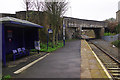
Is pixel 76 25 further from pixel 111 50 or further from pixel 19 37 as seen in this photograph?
pixel 19 37

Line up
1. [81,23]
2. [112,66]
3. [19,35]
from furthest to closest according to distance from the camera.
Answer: [81,23]
[19,35]
[112,66]

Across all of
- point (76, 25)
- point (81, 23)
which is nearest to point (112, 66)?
point (76, 25)

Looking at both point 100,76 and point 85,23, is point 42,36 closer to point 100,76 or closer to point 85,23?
point 100,76

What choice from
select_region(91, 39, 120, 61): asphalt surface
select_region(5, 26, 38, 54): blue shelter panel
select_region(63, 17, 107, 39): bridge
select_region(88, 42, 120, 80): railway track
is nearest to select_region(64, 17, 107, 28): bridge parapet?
select_region(63, 17, 107, 39): bridge

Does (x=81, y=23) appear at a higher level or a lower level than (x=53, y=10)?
higher

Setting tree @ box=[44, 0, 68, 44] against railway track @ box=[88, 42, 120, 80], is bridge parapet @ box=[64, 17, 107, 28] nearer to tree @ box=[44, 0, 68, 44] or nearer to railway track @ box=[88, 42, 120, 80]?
tree @ box=[44, 0, 68, 44]

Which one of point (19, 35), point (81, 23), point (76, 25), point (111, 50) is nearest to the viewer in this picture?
point (19, 35)

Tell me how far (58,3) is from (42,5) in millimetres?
2375

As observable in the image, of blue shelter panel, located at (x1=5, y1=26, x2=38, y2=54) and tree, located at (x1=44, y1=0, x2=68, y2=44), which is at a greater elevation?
tree, located at (x1=44, y1=0, x2=68, y2=44)

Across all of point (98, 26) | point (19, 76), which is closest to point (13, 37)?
point (19, 76)

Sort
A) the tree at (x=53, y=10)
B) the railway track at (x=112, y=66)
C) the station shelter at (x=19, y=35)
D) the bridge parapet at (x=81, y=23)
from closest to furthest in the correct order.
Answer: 1. the railway track at (x=112, y=66)
2. the station shelter at (x=19, y=35)
3. the tree at (x=53, y=10)
4. the bridge parapet at (x=81, y=23)

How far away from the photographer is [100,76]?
4441 mm

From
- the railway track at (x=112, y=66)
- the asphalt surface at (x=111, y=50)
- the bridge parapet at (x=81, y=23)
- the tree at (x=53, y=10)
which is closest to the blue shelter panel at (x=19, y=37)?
the tree at (x=53, y=10)

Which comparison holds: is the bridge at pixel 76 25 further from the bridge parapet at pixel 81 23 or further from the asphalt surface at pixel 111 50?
the asphalt surface at pixel 111 50
